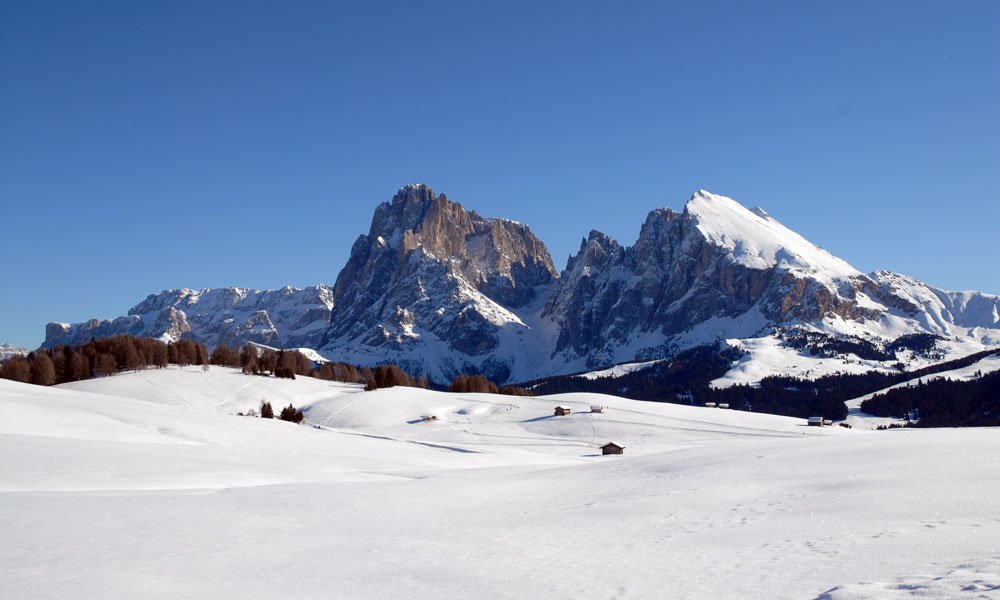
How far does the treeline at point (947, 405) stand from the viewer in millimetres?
178500

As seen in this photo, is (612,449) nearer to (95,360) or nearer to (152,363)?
(152,363)

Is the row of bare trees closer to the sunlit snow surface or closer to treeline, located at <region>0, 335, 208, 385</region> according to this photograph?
treeline, located at <region>0, 335, 208, 385</region>

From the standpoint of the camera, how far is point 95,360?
382ft

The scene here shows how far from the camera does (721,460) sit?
1292 inches

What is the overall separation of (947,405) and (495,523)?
205 m

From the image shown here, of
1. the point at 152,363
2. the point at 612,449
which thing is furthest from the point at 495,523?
the point at 152,363

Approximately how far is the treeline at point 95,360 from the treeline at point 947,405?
551 ft

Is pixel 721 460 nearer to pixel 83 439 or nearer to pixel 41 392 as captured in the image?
pixel 83 439

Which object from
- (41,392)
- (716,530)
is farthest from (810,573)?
(41,392)

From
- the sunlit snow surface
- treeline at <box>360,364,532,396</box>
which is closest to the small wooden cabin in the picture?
the sunlit snow surface

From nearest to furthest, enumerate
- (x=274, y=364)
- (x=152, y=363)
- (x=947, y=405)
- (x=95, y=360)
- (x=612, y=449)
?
1. (x=612, y=449)
2. (x=95, y=360)
3. (x=152, y=363)
4. (x=274, y=364)
5. (x=947, y=405)

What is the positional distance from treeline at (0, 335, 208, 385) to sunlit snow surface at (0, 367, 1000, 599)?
2847 inches

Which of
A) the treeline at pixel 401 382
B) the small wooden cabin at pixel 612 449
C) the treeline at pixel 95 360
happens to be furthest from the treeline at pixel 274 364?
the small wooden cabin at pixel 612 449

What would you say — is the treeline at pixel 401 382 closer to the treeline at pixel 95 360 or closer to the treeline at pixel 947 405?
the treeline at pixel 95 360
